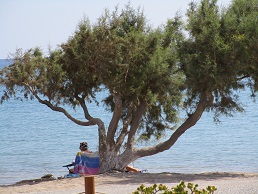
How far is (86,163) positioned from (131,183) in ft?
8.41

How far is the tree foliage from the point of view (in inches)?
650

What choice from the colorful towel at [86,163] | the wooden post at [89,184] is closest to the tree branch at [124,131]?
the colorful towel at [86,163]

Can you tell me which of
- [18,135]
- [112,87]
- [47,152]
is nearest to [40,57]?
[112,87]

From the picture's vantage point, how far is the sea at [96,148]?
80.2 ft

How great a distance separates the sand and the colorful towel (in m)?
0.75

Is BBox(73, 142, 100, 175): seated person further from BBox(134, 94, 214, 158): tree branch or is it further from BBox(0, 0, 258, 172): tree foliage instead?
BBox(134, 94, 214, 158): tree branch

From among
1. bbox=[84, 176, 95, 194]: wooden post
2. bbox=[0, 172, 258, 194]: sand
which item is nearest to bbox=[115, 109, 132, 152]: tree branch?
bbox=[0, 172, 258, 194]: sand

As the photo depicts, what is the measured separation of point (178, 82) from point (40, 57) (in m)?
4.25

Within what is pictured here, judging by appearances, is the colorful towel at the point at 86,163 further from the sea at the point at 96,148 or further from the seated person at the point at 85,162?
the sea at the point at 96,148

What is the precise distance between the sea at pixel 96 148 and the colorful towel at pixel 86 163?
11.7 feet

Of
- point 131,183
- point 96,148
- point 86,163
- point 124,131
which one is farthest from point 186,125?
point 96,148

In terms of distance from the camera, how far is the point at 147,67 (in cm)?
→ 1731

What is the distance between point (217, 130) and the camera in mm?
37719

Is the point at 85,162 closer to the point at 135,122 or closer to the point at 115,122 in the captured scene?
the point at 115,122
